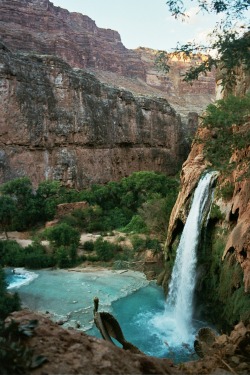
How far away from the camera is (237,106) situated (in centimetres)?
941

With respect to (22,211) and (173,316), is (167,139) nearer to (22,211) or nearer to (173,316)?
(22,211)

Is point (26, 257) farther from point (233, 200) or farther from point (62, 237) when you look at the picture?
point (233, 200)

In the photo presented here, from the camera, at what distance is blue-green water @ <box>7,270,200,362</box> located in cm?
1009

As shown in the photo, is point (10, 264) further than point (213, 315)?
Yes

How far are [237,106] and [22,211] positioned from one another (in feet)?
66.7

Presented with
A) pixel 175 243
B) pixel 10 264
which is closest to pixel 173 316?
pixel 175 243

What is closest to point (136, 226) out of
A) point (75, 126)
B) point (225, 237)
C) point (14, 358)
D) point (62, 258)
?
point (62, 258)

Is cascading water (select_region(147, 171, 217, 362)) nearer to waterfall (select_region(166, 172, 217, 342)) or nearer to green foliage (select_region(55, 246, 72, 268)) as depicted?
waterfall (select_region(166, 172, 217, 342))

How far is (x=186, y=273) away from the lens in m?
11.9

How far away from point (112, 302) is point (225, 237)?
5.54 meters

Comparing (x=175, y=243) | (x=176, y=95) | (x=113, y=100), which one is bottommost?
(x=175, y=243)

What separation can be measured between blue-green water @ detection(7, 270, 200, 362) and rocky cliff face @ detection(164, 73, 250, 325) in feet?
4.81

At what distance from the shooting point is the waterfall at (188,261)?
11.5 m

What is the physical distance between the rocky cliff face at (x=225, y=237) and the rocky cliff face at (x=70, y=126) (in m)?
19.7
